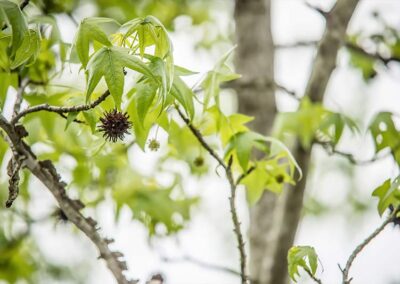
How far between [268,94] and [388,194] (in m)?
1.00

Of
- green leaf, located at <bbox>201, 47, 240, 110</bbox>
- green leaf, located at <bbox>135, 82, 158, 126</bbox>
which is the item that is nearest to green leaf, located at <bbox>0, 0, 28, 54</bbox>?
green leaf, located at <bbox>135, 82, 158, 126</bbox>

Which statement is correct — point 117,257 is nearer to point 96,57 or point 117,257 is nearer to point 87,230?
point 87,230

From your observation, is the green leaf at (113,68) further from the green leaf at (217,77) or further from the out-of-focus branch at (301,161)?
the out-of-focus branch at (301,161)

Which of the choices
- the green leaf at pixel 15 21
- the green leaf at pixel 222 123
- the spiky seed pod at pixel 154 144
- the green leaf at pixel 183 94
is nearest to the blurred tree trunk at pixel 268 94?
the green leaf at pixel 222 123

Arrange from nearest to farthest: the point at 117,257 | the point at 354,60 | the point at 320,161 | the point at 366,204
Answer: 1. the point at 117,257
2. the point at 354,60
3. the point at 320,161
4. the point at 366,204

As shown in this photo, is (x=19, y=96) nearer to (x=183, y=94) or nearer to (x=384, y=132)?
(x=183, y=94)

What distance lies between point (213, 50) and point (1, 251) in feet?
4.44

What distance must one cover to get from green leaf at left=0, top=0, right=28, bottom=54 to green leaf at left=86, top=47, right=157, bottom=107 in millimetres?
108

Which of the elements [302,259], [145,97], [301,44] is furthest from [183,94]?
[301,44]

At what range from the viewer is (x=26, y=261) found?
2053mm

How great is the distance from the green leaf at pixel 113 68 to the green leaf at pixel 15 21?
4.2 inches

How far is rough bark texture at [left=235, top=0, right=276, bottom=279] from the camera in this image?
184cm

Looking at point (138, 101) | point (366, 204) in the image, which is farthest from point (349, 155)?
point (366, 204)

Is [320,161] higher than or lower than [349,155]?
higher
